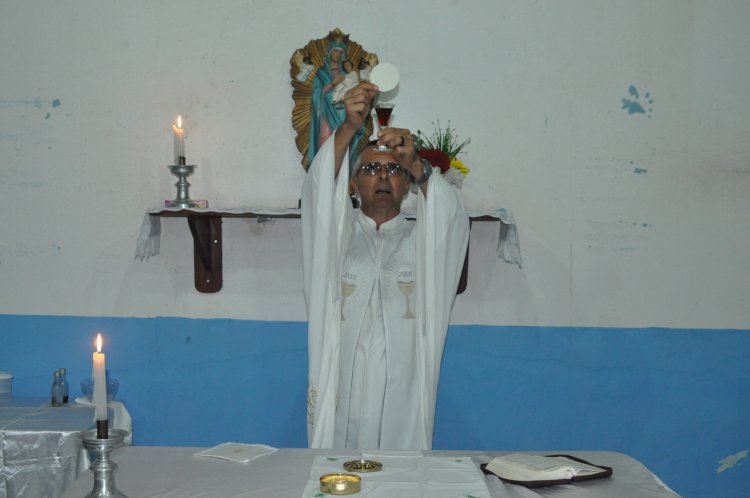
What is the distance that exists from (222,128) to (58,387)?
52.8 inches

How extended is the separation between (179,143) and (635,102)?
2.09 meters

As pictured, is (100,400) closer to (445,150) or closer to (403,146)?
(403,146)

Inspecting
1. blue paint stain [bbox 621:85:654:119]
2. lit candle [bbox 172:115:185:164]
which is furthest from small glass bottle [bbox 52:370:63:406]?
blue paint stain [bbox 621:85:654:119]

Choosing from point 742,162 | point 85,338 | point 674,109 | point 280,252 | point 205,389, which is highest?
point 674,109

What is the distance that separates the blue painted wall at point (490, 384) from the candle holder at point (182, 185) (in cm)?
59

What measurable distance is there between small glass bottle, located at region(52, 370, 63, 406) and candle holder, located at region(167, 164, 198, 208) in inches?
33.6

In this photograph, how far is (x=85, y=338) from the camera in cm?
371

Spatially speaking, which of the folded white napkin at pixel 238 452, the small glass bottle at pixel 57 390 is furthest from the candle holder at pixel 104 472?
the small glass bottle at pixel 57 390

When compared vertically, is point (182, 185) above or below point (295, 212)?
above

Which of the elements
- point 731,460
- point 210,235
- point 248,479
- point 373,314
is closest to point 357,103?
point 373,314

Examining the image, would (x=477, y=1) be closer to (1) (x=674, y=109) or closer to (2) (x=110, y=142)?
(1) (x=674, y=109)

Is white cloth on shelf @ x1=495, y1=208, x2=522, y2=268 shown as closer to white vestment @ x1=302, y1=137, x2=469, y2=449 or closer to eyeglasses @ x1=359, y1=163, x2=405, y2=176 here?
white vestment @ x1=302, y1=137, x2=469, y2=449

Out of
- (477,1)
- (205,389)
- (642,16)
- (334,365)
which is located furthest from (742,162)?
(205,389)

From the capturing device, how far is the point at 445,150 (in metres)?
3.41
